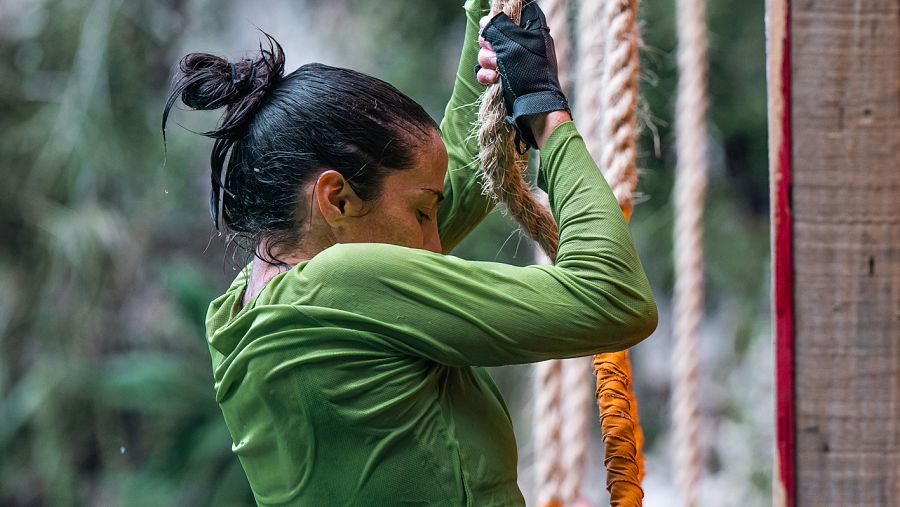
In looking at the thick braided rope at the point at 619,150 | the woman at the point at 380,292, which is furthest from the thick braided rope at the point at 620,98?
the woman at the point at 380,292

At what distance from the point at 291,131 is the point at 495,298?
7.8 inches

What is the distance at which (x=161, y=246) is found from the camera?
145 inches

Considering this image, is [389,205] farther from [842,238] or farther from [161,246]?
[161,246]

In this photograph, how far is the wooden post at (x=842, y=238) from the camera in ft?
2.11

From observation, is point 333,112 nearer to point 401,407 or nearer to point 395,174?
point 395,174

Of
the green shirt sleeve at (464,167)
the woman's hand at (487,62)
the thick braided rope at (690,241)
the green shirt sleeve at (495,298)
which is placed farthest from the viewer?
the thick braided rope at (690,241)

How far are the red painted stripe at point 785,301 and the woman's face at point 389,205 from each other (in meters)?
0.23

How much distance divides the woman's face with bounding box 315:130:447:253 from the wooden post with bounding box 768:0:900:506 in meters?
0.24

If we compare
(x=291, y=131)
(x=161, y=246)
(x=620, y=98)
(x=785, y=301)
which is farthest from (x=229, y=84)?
(x=161, y=246)

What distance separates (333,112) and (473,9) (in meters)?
0.22

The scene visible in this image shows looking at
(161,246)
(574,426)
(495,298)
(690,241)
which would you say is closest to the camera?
(495,298)

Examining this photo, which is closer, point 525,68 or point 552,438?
point 525,68

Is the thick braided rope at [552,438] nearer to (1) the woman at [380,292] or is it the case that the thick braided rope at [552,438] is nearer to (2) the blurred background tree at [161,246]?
(1) the woman at [380,292]

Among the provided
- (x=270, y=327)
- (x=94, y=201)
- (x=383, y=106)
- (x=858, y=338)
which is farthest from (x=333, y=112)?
(x=94, y=201)
